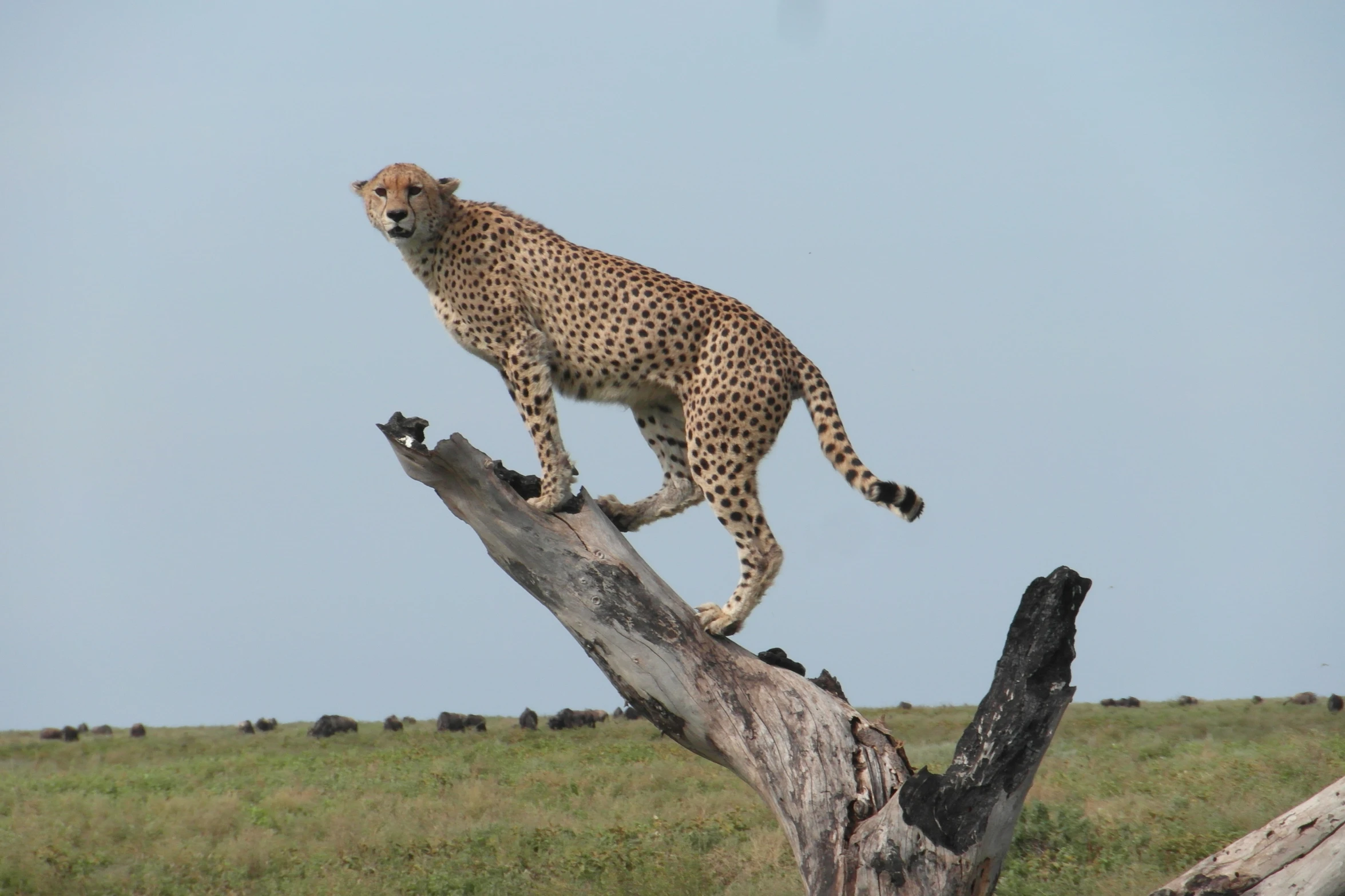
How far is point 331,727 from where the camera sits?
2388 cm

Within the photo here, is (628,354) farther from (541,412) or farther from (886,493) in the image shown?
(886,493)

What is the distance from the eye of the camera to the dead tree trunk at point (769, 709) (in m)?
6.16

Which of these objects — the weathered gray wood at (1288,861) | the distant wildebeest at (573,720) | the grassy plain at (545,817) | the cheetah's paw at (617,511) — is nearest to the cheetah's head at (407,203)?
the cheetah's paw at (617,511)

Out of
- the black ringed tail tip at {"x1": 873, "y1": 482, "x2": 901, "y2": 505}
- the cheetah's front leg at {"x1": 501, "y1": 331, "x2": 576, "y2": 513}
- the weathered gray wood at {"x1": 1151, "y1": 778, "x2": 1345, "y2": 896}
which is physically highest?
the cheetah's front leg at {"x1": 501, "y1": 331, "x2": 576, "y2": 513}

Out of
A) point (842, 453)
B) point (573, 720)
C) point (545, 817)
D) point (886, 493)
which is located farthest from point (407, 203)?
point (573, 720)

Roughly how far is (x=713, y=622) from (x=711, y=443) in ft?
3.54

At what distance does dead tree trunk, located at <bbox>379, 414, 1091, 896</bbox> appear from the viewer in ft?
20.2

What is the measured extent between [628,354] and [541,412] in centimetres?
65

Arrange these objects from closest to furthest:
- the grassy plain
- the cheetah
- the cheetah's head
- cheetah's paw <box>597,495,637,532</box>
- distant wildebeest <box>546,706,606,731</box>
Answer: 1. the cheetah
2. the cheetah's head
3. cheetah's paw <box>597,495,637,532</box>
4. the grassy plain
5. distant wildebeest <box>546,706,606,731</box>

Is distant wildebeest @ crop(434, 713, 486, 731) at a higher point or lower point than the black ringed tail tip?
higher

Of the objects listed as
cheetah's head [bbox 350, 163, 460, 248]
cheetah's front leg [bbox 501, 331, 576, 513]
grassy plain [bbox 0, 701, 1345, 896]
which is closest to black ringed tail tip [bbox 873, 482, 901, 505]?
cheetah's front leg [bbox 501, 331, 576, 513]

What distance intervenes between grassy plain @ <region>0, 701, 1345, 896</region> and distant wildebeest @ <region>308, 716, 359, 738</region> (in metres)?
3.01

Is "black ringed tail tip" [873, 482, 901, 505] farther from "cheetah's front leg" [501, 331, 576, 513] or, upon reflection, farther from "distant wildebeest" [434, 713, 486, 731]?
"distant wildebeest" [434, 713, 486, 731]

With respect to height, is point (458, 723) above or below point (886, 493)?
above
